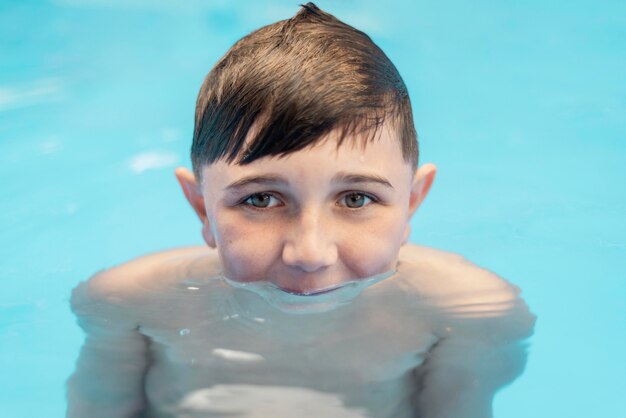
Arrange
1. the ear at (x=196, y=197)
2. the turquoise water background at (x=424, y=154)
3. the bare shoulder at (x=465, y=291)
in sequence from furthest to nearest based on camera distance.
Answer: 1. the turquoise water background at (x=424, y=154)
2. the bare shoulder at (x=465, y=291)
3. the ear at (x=196, y=197)

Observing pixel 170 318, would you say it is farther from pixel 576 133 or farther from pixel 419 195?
pixel 576 133

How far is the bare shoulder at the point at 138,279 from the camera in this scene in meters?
1.92

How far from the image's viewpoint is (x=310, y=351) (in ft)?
5.70

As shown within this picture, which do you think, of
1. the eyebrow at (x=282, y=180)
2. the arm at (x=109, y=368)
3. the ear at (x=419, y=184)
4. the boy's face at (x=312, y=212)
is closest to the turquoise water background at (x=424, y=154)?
the arm at (x=109, y=368)

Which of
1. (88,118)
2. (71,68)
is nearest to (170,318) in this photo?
(88,118)

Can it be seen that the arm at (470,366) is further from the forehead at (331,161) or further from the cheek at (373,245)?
the forehead at (331,161)

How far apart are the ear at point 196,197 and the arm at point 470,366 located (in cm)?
51

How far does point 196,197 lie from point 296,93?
0.39m

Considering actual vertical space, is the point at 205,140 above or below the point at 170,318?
above

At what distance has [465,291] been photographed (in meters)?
1.89

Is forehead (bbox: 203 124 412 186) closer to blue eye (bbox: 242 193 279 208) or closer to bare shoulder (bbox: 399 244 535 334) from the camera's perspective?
blue eye (bbox: 242 193 279 208)

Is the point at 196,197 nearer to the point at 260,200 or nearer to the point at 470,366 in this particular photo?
the point at 260,200

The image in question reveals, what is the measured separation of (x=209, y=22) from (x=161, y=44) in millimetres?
229

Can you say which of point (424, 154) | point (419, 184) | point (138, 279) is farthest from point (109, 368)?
point (424, 154)
